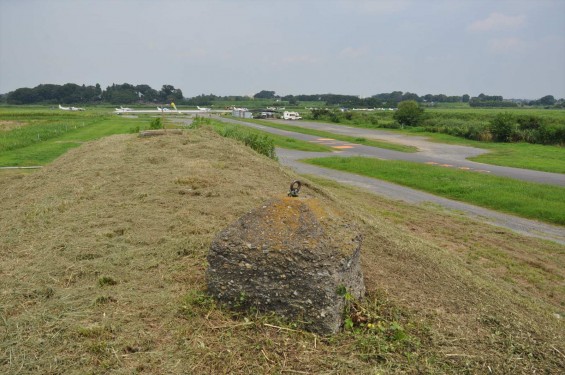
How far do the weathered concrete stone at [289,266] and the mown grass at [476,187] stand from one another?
10835 millimetres

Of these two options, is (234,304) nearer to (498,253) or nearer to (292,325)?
(292,325)

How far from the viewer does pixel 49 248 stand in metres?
5.68

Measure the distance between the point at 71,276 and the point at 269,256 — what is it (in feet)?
7.55

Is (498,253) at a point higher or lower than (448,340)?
lower

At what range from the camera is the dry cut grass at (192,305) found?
140 inches

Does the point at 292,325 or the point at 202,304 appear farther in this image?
the point at 202,304

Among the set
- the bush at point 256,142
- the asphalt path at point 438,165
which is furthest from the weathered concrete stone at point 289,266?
the bush at point 256,142

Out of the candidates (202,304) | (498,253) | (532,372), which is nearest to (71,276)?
(202,304)

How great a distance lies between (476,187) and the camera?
53.3 ft

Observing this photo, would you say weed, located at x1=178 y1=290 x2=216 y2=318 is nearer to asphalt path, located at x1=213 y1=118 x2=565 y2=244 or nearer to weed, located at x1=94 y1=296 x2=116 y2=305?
weed, located at x1=94 y1=296 x2=116 y2=305

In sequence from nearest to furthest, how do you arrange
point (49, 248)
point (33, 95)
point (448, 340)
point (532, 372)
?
point (532, 372)
point (448, 340)
point (49, 248)
point (33, 95)

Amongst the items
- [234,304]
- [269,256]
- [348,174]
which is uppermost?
[269,256]

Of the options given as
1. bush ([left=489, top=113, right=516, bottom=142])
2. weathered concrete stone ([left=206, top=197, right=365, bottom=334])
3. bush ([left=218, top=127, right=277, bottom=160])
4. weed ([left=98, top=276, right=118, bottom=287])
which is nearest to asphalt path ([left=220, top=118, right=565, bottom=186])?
bush ([left=489, top=113, right=516, bottom=142])

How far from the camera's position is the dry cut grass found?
3545 millimetres
